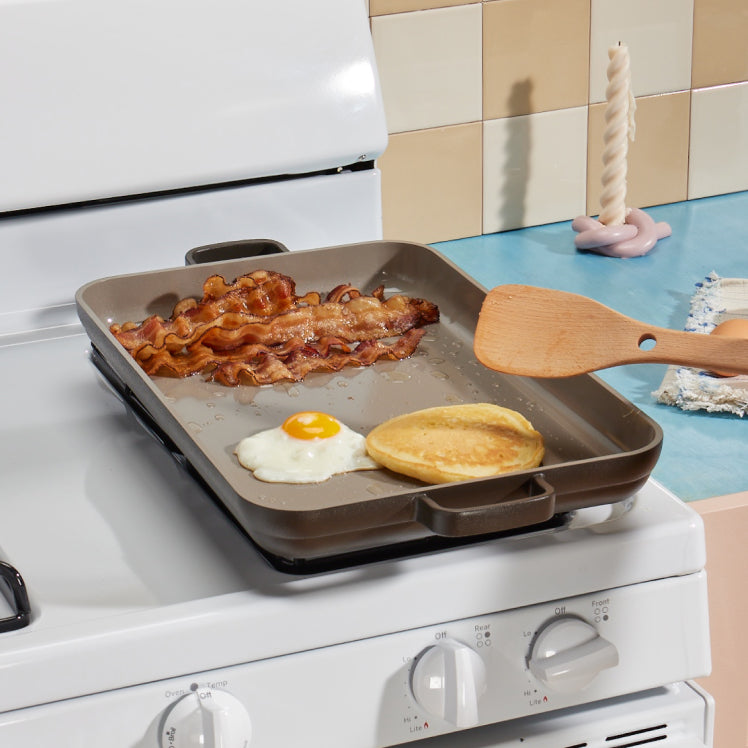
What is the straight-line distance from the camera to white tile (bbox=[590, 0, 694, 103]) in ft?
6.10

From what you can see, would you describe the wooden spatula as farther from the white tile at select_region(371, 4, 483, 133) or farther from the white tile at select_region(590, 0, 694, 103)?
the white tile at select_region(590, 0, 694, 103)

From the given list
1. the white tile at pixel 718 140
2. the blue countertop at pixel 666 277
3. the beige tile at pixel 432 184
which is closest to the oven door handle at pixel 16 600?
the blue countertop at pixel 666 277

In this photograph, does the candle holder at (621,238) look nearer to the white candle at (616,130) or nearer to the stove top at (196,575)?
the white candle at (616,130)

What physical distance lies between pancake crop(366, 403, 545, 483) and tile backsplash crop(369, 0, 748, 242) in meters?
1.10

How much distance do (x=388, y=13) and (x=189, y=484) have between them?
1.15 m

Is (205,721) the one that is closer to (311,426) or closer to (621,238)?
(311,426)

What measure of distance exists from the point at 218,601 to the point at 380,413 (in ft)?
0.69

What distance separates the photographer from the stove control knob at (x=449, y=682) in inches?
24.6

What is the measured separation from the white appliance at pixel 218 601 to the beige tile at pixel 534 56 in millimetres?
913

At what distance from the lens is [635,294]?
1.57 m

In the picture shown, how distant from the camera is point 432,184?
1815 mm

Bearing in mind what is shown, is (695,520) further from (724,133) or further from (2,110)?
(724,133)

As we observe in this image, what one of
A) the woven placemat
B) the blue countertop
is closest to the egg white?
the blue countertop

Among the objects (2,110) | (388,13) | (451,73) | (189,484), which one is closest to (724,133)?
(451,73)
